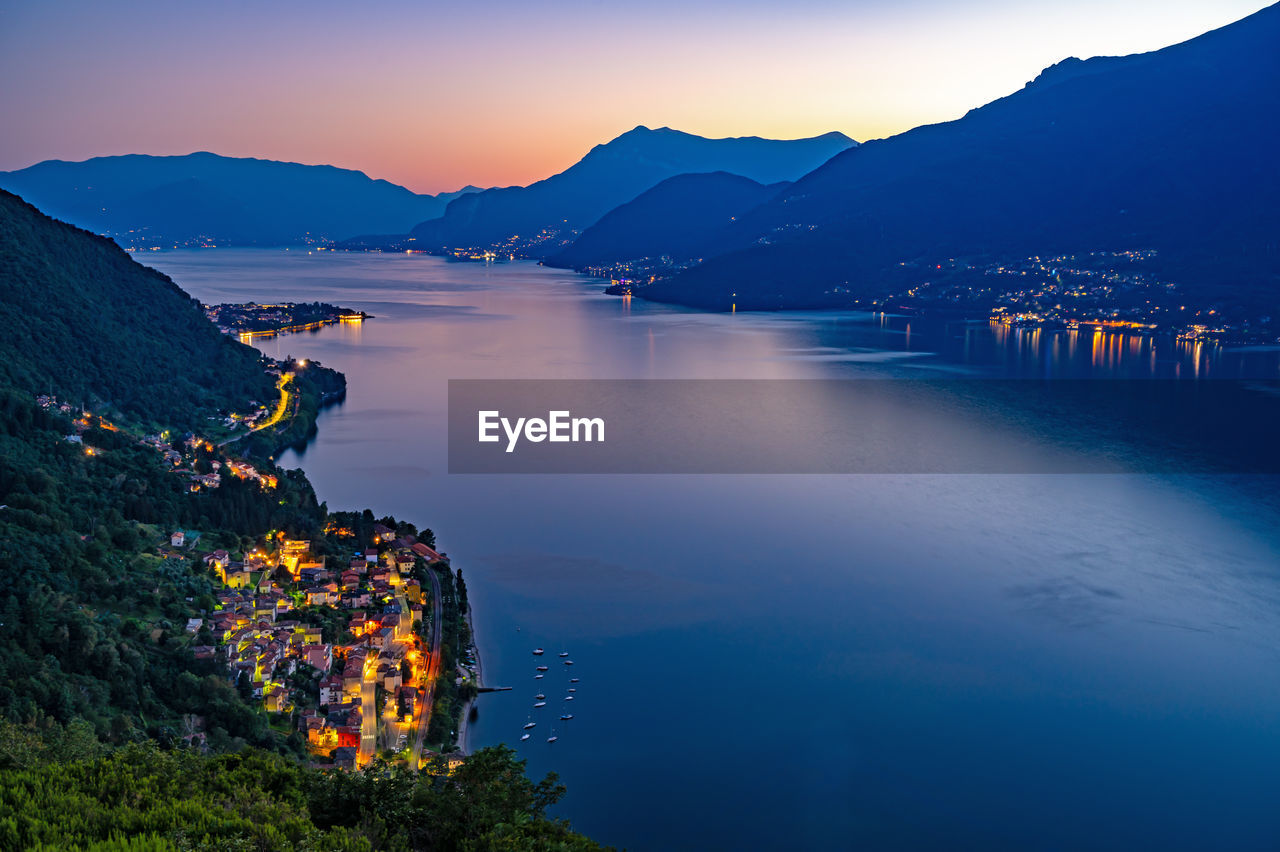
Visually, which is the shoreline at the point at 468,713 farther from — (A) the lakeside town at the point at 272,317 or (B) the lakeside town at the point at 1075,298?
(B) the lakeside town at the point at 1075,298

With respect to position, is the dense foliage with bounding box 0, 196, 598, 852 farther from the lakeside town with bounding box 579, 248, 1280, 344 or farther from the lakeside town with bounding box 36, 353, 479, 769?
the lakeside town with bounding box 579, 248, 1280, 344

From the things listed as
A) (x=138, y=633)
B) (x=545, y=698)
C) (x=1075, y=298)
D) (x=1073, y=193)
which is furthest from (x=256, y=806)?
(x=1073, y=193)

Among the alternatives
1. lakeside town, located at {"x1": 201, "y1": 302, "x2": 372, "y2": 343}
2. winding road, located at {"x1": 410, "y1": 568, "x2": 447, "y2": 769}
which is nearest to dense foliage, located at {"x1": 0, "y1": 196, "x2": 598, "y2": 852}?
winding road, located at {"x1": 410, "y1": 568, "x2": 447, "y2": 769}

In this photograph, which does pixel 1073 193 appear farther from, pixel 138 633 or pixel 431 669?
pixel 138 633

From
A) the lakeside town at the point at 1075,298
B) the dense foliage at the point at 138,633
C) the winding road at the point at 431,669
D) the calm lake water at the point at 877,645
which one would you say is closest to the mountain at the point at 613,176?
the lakeside town at the point at 1075,298

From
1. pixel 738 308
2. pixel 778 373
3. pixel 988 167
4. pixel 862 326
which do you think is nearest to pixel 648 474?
pixel 778 373

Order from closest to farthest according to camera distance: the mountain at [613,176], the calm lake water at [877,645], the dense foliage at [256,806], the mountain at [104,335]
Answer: the dense foliage at [256,806] → the calm lake water at [877,645] → the mountain at [104,335] → the mountain at [613,176]
